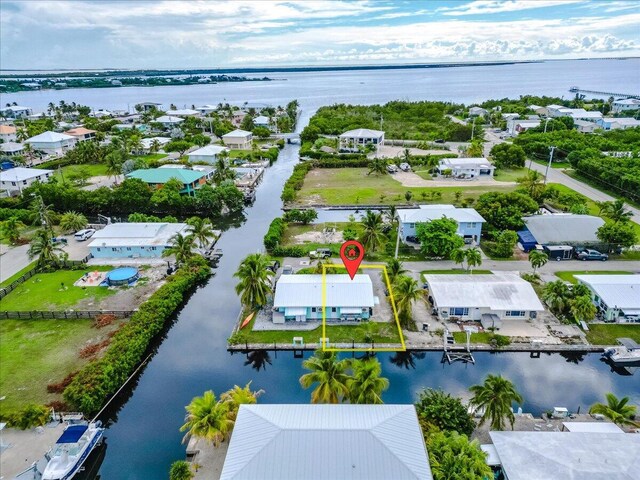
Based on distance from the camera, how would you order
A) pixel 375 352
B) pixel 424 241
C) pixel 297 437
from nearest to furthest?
pixel 297 437 → pixel 375 352 → pixel 424 241

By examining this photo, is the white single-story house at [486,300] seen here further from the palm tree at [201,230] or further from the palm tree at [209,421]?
the palm tree at [201,230]

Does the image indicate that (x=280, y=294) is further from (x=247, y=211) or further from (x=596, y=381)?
(x=247, y=211)

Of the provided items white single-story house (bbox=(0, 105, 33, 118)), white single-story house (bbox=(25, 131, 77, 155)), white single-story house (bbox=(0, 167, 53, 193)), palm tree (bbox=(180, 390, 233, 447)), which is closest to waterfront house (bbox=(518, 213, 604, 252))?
palm tree (bbox=(180, 390, 233, 447))

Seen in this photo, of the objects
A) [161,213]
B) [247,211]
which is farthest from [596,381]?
[161,213]

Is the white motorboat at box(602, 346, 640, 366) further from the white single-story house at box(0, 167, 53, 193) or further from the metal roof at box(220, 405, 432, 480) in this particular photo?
the white single-story house at box(0, 167, 53, 193)

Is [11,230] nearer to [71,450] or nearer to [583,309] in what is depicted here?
[71,450]

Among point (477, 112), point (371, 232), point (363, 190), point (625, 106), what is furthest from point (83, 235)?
point (625, 106)
